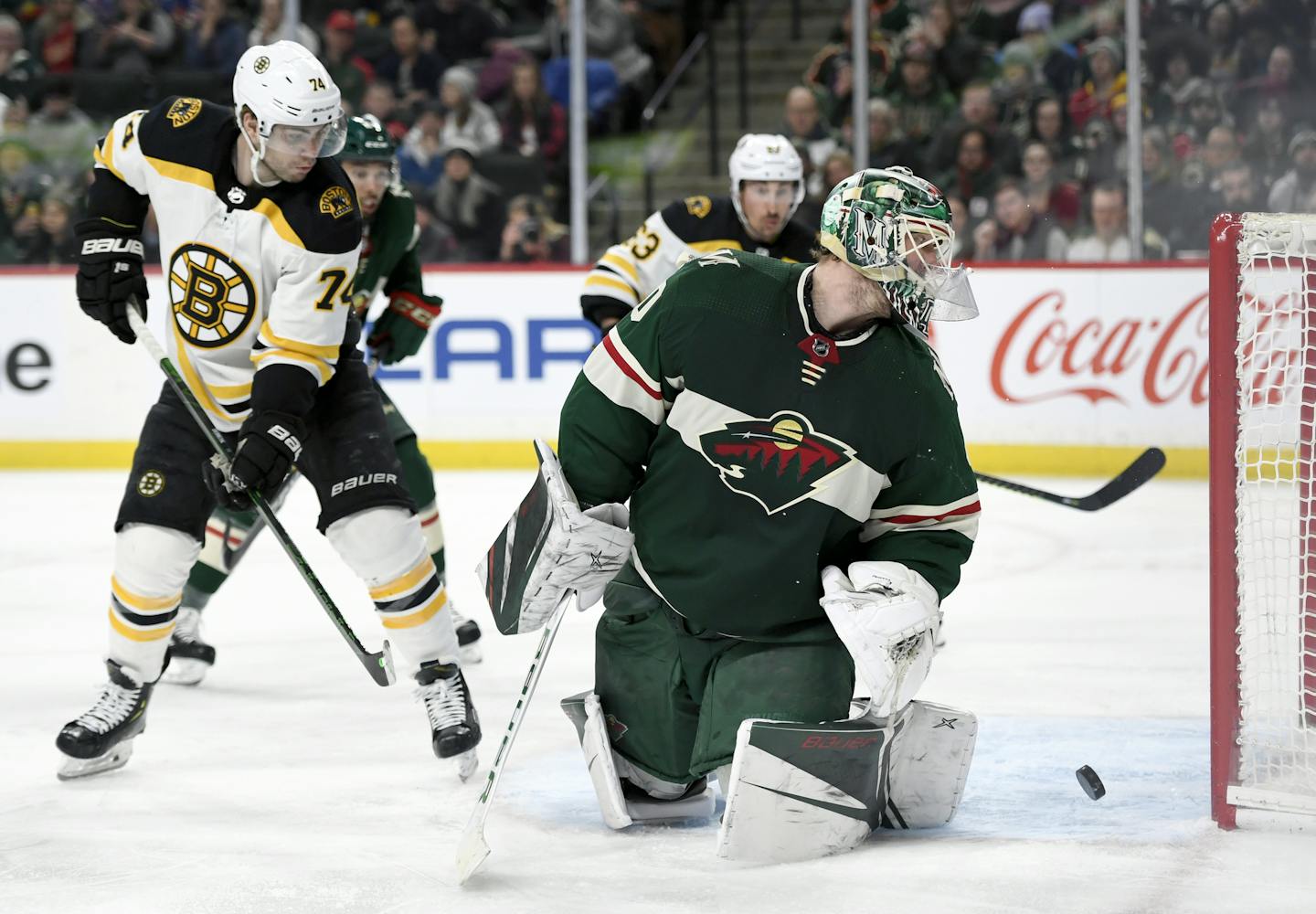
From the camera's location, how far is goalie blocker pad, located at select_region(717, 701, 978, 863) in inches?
97.4

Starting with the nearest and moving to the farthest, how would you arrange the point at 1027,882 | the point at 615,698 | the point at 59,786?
A: the point at 1027,882 < the point at 615,698 < the point at 59,786

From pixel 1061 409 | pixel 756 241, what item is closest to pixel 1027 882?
pixel 756 241

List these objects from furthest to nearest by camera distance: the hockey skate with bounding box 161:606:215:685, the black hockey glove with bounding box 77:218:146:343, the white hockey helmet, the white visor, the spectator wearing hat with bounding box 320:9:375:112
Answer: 1. the spectator wearing hat with bounding box 320:9:375:112
2. the white hockey helmet
3. the hockey skate with bounding box 161:606:215:685
4. the black hockey glove with bounding box 77:218:146:343
5. the white visor

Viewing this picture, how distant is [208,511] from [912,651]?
1.34 meters

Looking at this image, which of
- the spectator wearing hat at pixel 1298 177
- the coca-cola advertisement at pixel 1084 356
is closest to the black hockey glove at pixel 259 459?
the coca-cola advertisement at pixel 1084 356

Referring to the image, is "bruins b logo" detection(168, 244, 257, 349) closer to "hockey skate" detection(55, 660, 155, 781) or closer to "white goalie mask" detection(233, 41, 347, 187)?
"white goalie mask" detection(233, 41, 347, 187)

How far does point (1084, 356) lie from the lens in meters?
7.00

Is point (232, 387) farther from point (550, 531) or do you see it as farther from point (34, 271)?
point (34, 271)

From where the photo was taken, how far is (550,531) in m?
2.56

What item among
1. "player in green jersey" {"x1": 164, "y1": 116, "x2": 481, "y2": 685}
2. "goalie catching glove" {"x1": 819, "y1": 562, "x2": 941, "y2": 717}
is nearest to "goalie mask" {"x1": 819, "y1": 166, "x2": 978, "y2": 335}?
"goalie catching glove" {"x1": 819, "y1": 562, "x2": 941, "y2": 717}

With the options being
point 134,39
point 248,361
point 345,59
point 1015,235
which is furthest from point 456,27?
point 248,361

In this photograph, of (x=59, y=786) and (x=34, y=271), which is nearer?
(x=59, y=786)

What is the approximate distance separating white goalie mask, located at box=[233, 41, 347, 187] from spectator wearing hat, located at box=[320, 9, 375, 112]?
200 inches

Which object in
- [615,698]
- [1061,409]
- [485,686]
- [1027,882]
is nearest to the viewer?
[1027,882]
